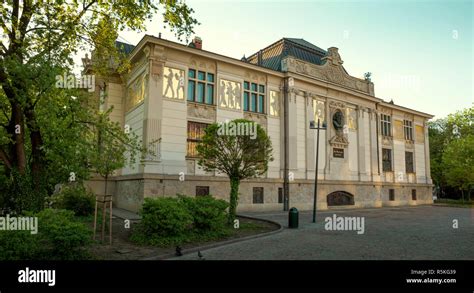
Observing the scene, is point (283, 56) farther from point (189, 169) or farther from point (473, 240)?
point (473, 240)

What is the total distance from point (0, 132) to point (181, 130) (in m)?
10.9

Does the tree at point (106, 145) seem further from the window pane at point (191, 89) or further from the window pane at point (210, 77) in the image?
the window pane at point (210, 77)

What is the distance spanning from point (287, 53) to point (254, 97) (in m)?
5.88

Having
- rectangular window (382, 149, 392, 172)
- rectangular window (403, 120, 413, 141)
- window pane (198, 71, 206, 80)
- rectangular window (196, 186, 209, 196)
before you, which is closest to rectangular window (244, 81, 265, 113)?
window pane (198, 71, 206, 80)

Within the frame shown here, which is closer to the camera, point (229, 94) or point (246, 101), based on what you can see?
point (229, 94)

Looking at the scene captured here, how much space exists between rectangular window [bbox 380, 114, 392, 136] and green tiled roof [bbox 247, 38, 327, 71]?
985 centimetres

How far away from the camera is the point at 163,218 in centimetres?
1104

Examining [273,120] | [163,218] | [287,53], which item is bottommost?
[163,218]

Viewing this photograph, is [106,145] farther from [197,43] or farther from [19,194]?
[197,43]

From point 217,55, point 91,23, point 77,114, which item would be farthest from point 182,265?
point 217,55

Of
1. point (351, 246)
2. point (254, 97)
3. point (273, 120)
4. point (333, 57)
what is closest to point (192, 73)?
point (254, 97)

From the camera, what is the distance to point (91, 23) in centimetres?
1327

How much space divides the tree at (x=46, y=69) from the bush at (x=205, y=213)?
454 cm

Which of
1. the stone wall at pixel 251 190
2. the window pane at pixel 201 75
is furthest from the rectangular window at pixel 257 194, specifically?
the window pane at pixel 201 75
